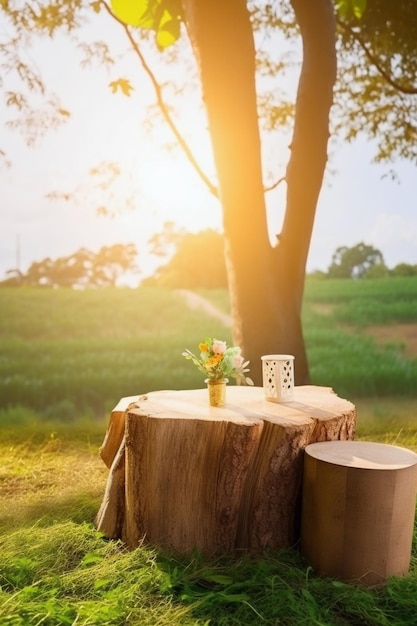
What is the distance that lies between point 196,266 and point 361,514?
7152mm

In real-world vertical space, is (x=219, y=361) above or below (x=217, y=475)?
above

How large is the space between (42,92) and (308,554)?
5.31 meters

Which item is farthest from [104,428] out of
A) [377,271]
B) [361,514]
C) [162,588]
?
[377,271]

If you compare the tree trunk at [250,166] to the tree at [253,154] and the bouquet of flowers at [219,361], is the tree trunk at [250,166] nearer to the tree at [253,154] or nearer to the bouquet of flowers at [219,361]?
the tree at [253,154]

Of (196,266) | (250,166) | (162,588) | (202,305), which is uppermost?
(250,166)

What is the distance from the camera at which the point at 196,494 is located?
2.71 metres

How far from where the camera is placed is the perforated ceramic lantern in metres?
3.07

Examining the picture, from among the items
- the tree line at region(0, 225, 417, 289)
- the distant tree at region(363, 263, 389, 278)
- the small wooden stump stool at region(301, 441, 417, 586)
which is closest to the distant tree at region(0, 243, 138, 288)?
the tree line at region(0, 225, 417, 289)

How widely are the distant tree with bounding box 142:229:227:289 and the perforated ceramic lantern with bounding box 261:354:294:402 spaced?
246 inches

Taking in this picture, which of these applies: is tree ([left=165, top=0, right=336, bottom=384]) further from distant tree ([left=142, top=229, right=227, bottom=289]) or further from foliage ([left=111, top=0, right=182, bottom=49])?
distant tree ([left=142, top=229, right=227, bottom=289])

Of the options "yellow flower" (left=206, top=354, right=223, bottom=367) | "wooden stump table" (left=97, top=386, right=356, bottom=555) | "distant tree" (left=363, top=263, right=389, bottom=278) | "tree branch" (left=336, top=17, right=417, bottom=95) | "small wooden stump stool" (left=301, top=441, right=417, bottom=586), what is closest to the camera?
"small wooden stump stool" (left=301, top=441, right=417, bottom=586)

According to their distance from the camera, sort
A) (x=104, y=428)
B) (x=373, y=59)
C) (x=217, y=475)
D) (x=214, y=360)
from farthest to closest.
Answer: (x=373, y=59), (x=104, y=428), (x=214, y=360), (x=217, y=475)

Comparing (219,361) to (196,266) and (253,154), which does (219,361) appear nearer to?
(253,154)

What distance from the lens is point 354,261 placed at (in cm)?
986
